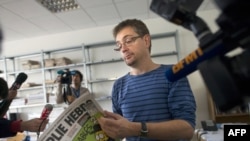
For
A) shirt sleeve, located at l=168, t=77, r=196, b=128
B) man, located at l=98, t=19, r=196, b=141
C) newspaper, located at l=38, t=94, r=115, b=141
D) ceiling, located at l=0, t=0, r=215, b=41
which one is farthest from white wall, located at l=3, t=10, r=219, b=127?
newspaper, located at l=38, t=94, r=115, b=141

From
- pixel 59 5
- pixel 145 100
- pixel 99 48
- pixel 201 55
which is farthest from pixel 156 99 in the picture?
pixel 99 48

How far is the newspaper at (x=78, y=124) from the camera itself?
0.63 m

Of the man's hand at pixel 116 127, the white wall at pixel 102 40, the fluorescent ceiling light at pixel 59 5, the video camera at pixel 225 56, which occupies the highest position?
the fluorescent ceiling light at pixel 59 5

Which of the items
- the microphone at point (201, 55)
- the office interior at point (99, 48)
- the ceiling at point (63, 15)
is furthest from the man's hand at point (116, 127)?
the office interior at point (99, 48)

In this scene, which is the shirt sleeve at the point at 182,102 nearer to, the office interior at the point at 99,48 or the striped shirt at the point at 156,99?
the striped shirt at the point at 156,99

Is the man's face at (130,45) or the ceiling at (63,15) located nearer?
the man's face at (130,45)

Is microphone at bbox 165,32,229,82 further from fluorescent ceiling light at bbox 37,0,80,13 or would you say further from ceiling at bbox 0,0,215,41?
fluorescent ceiling light at bbox 37,0,80,13

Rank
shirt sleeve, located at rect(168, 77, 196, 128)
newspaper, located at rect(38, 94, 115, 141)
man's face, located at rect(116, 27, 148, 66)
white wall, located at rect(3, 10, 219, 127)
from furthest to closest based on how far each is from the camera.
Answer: white wall, located at rect(3, 10, 219, 127) → man's face, located at rect(116, 27, 148, 66) → shirt sleeve, located at rect(168, 77, 196, 128) → newspaper, located at rect(38, 94, 115, 141)

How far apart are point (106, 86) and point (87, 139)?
3151 mm

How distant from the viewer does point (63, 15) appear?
3.36 meters

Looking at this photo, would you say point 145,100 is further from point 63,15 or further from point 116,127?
point 63,15

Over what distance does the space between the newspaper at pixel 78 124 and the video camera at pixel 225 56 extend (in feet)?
1.29

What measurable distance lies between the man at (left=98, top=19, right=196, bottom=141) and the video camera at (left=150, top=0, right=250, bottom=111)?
375 millimetres

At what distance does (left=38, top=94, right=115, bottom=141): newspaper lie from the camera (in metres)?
0.63
